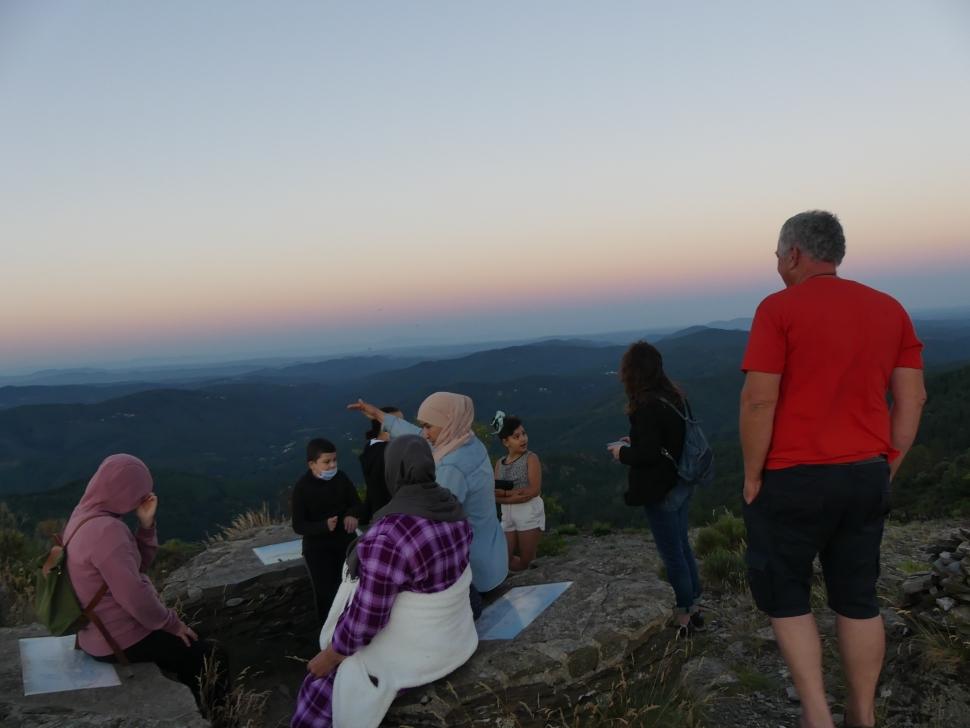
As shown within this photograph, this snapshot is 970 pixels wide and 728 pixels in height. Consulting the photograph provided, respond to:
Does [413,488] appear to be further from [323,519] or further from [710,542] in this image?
[710,542]

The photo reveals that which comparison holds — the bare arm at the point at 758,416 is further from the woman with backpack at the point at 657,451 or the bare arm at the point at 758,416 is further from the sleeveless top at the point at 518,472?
the sleeveless top at the point at 518,472

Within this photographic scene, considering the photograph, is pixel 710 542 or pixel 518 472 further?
pixel 710 542

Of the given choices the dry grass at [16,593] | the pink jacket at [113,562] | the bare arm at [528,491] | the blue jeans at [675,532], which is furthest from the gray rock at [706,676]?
the dry grass at [16,593]

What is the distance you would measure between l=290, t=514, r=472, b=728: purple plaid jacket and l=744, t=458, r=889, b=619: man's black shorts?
1283 millimetres

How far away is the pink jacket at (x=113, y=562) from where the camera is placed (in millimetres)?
2760

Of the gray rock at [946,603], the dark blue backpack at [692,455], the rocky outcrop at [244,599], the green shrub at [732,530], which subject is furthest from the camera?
the green shrub at [732,530]

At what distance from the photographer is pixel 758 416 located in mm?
2346

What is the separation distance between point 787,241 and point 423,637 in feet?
7.40

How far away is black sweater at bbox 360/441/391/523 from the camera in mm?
4868

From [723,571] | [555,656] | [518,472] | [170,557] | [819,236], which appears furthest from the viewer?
[170,557]

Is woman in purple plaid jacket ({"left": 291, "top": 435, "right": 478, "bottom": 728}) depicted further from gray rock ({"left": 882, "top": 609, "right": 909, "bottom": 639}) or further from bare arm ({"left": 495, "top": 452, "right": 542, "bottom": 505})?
gray rock ({"left": 882, "top": 609, "right": 909, "bottom": 639})

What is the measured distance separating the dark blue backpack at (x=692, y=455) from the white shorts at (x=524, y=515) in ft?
5.20

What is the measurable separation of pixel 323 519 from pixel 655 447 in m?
2.57

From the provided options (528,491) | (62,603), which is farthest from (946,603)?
(62,603)
